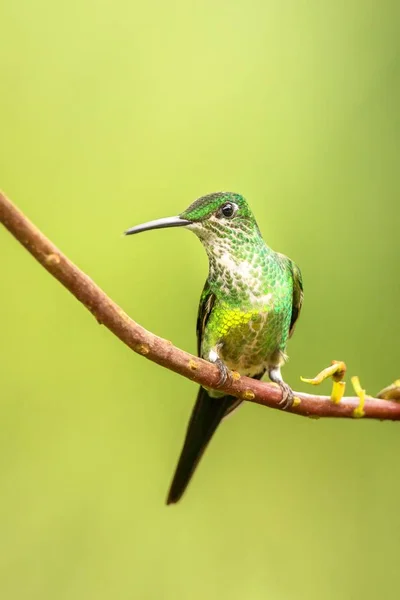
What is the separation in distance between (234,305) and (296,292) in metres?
0.17

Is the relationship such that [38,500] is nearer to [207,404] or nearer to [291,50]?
[207,404]

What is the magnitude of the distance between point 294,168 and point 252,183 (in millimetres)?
116

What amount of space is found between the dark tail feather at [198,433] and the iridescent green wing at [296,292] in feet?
0.66

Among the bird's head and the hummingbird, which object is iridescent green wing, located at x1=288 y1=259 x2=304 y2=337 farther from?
the bird's head

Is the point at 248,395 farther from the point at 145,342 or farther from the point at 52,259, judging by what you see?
the point at 52,259

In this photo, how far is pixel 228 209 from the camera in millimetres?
962

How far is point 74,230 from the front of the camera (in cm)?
174

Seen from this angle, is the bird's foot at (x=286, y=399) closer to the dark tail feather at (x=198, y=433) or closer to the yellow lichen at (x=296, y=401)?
the yellow lichen at (x=296, y=401)

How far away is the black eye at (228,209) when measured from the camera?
953 millimetres

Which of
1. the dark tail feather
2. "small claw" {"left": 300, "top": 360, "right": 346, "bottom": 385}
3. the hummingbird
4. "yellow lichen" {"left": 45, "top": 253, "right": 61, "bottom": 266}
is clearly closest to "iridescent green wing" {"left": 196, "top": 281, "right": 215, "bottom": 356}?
the hummingbird

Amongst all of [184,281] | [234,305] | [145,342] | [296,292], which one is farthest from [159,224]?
[184,281]

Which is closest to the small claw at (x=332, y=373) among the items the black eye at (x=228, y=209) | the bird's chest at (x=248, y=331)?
the bird's chest at (x=248, y=331)

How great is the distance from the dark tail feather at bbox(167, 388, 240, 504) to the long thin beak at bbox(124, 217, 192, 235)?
1.51 feet

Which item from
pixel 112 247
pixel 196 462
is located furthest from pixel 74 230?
pixel 196 462
